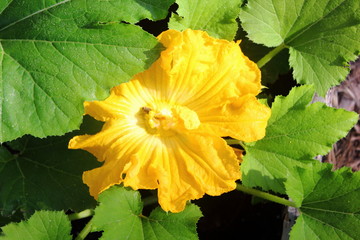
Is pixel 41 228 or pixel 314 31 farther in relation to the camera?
pixel 314 31

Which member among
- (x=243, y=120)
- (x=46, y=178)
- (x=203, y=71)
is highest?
(x=203, y=71)

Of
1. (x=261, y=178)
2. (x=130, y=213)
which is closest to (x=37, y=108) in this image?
(x=130, y=213)

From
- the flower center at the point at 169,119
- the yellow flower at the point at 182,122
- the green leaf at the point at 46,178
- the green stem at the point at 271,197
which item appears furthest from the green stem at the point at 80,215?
the green stem at the point at 271,197

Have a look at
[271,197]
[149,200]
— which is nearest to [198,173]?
[271,197]

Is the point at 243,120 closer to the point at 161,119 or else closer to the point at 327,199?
the point at 161,119

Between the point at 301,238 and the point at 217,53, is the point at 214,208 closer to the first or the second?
the point at 301,238

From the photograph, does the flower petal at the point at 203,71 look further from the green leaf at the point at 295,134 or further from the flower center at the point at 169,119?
the green leaf at the point at 295,134
